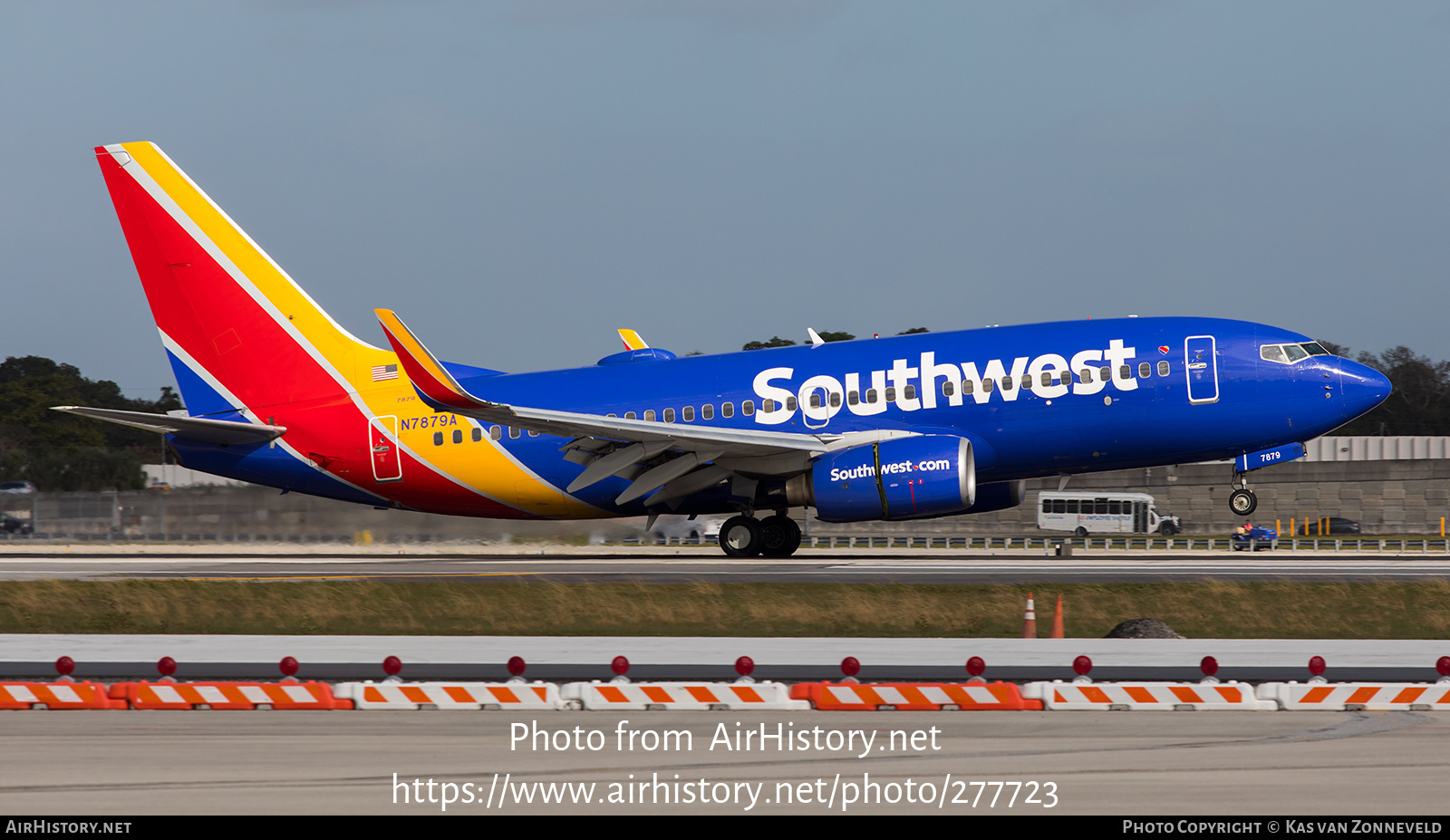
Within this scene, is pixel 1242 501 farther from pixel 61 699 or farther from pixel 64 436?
pixel 64 436

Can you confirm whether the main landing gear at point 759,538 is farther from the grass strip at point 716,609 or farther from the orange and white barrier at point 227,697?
the orange and white barrier at point 227,697

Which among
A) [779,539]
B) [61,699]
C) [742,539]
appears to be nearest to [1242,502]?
[779,539]

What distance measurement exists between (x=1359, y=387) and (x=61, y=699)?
1071 inches

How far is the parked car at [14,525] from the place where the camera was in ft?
146

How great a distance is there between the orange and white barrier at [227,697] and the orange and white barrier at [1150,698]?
20.6ft

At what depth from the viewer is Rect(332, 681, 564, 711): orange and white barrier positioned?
38.9 feet

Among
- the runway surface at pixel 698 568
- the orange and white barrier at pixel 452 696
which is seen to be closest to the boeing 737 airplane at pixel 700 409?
the runway surface at pixel 698 568

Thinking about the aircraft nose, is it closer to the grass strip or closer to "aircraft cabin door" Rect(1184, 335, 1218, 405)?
"aircraft cabin door" Rect(1184, 335, 1218, 405)

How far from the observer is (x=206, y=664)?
1464 centimetres

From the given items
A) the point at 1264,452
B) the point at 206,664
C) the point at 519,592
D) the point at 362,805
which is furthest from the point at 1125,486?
the point at 362,805

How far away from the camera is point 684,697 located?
11.8 metres

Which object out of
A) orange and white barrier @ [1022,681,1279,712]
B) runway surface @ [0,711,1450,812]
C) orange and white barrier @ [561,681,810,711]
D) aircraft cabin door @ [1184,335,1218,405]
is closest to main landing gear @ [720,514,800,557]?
aircraft cabin door @ [1184,335,1218,405]

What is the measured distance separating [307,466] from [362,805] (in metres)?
27.2

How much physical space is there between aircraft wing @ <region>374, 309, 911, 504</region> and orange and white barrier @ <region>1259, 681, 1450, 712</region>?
1883cm
